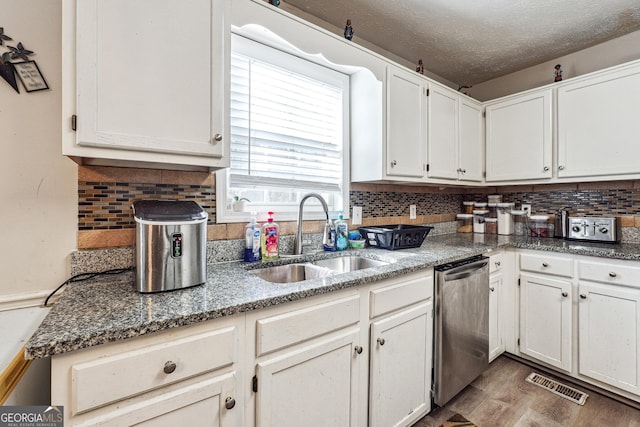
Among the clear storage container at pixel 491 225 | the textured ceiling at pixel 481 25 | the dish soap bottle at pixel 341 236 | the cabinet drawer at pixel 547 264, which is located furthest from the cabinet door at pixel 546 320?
the textured ceiling at pixel 481 25

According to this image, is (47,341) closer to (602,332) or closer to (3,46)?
→ (3,46)

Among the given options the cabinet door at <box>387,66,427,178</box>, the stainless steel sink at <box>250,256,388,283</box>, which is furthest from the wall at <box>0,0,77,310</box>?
the cabinet door at <box>387,66,427,178</box>

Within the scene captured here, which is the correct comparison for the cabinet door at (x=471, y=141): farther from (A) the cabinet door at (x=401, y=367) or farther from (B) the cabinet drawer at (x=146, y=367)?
(B) the cabinet drawer at (x=146, y=367)

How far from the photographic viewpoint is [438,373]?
1.69 m

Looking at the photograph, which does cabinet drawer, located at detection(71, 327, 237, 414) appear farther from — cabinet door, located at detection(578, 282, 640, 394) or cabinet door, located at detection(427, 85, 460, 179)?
cabinet door, located at detection(578, 282, 640, 394)

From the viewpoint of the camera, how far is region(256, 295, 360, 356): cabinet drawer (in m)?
1.04

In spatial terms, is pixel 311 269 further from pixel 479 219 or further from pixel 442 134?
pixel 479 219

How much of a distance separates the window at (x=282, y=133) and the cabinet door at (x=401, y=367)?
0.87 meters

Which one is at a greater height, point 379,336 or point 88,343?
point 88,343

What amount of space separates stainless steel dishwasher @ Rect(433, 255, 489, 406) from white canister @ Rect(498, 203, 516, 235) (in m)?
0.99

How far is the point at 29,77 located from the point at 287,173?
1.22 m

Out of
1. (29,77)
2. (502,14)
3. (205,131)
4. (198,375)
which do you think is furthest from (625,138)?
(29,77)

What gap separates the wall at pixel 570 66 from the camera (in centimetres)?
232

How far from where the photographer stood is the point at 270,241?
5.41 ft
